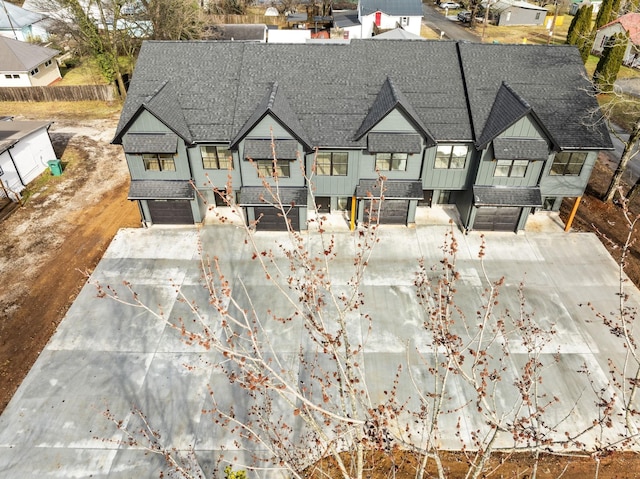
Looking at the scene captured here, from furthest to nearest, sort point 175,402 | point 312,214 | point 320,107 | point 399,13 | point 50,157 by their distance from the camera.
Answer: point 399,13
point 50,157
point 312,214
point 320,107
point 175,402

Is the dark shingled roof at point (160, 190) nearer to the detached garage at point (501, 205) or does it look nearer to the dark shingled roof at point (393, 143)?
the dark shingled roof at point (393, 143)

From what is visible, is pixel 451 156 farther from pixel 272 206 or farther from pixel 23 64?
pixel 23 64

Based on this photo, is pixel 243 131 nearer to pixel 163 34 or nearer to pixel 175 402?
pixel 175 402

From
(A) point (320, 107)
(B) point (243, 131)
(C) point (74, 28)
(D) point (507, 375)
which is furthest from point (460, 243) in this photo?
(C) point (74, 28)

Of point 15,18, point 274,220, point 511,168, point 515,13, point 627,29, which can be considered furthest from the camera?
point 515,13

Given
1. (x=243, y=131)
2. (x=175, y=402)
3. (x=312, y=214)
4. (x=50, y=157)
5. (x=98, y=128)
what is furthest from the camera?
(x=98, y=128)

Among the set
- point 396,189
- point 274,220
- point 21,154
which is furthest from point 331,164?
point 21,154

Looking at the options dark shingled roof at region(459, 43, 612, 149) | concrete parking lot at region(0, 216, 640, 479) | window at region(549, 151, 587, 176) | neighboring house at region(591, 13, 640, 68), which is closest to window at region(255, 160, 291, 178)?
concrete parking lot at region(0, 216, 640, 479)
